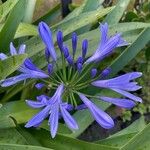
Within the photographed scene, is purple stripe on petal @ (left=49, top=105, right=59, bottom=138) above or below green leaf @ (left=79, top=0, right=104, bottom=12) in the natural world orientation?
above

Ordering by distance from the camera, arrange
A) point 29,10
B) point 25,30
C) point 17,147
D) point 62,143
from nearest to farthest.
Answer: point 17,147
point 62,143
point 25,30
point 29,10

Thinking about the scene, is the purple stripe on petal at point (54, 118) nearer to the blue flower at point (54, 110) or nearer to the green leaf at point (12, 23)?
the blue flower at point (54, 110)

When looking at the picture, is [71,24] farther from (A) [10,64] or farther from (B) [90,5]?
(A) [10,64]

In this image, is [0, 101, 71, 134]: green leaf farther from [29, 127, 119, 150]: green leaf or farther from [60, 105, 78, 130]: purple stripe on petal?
[60, 105, 78, 130]: purple stripe on petal

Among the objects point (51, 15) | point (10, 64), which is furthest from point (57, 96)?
point (51, 15)

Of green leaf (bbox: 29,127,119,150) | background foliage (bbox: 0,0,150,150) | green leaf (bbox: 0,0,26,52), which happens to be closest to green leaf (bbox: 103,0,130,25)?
background foliage (bbox: 0,0,150,150)

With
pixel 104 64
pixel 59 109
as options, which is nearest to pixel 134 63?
pixel 104 64
